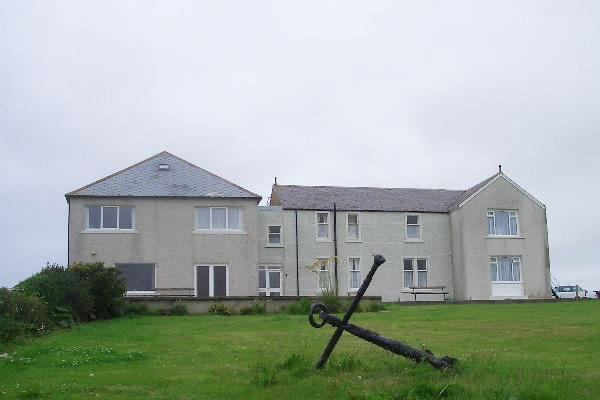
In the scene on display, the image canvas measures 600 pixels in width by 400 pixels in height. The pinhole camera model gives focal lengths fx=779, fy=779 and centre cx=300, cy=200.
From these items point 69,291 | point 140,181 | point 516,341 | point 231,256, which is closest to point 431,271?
point 231,256

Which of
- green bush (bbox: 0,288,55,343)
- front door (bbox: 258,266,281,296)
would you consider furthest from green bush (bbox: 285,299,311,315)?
green bush (bbox: 0,288,55,343)

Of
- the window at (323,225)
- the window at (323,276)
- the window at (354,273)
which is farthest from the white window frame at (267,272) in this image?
the window at (354,273)

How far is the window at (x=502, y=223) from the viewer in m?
44.2

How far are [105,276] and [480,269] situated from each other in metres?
22.2

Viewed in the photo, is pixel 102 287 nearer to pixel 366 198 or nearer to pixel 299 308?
pixel 299 308

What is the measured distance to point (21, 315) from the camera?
2123cm

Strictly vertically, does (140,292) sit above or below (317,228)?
below

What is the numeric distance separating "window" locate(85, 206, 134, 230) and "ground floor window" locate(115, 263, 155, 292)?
197 cm

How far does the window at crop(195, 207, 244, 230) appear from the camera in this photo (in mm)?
39250

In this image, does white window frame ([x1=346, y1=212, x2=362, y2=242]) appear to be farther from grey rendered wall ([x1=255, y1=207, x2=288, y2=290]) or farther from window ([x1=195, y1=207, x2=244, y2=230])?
window ([x1=195, y1=207, x2=244, y2=230])

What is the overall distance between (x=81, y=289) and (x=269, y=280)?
16.1m

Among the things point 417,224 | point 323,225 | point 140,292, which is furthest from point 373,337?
point 417,224

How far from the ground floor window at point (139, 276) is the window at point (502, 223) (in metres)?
19.0

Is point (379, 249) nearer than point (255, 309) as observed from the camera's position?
No
